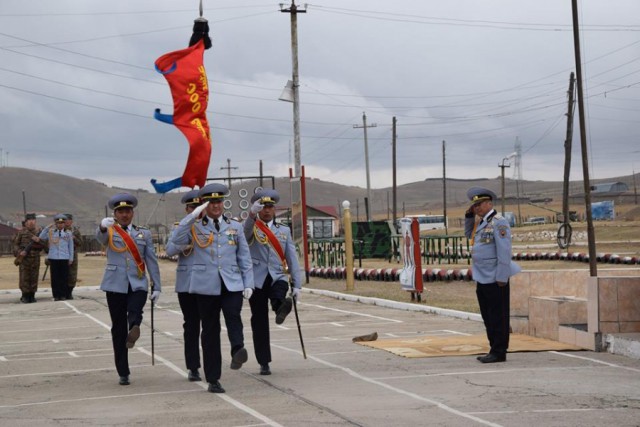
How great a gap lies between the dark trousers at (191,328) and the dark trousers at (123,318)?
468 millimetres

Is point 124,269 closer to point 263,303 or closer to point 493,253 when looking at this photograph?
point 263,303

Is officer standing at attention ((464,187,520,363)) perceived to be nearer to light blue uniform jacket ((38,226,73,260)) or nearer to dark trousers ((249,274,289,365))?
dark trousers ((249,274,289,365))

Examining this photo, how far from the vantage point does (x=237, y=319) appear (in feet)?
→ 36.3

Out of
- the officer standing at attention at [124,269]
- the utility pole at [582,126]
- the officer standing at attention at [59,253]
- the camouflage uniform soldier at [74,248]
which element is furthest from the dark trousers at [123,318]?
the camouflage uniform soldier at [74,248]

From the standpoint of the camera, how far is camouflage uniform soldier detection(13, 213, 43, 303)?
87.0ft

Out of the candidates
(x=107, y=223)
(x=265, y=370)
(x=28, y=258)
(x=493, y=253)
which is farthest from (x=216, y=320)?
(x=28, y=258)

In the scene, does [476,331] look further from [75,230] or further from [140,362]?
[75,230]

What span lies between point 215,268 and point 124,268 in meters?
1.12

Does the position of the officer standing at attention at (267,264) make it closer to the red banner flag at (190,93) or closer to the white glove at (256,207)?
the white glove at (256,207)

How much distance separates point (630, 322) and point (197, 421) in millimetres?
6635

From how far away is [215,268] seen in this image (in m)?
11.0

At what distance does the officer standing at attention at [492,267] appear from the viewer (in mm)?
12680

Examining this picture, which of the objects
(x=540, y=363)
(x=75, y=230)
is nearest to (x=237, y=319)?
(x=540, y=363)

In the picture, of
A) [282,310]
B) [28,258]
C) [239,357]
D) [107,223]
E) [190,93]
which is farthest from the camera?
[28,258]
